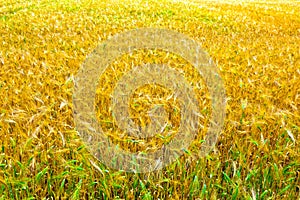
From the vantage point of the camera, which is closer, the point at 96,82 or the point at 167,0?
the point at 96,82

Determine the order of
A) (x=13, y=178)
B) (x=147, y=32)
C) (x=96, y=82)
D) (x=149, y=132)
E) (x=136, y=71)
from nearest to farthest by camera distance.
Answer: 1. (x=13, y=178)
2. (x=149, y=132)
3. (x=96, y=82)
4. (x=136, y=71)
5. (x=147, y=32)

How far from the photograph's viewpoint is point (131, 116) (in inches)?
99.7

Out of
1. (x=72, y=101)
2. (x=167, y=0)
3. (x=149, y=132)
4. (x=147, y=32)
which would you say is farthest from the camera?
(x=167, y=0)

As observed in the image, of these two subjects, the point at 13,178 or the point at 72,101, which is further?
the point at 72,101

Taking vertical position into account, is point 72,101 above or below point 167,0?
below

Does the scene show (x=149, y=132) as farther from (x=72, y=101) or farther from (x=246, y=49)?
(x=246, y=49)

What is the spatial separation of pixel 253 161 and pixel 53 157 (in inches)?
49.4

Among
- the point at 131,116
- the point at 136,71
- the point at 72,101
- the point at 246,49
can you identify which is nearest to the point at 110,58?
the point at 136,71

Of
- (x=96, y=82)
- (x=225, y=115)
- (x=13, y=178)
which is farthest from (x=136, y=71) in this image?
(x=13, y=178)

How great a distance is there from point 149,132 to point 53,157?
2.17 feet

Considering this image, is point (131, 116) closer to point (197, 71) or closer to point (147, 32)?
point (197, 71)

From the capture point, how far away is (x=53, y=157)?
2.08 meters

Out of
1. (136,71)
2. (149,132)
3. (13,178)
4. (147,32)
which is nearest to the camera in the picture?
(13,178)

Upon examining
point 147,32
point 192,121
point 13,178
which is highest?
point 147,32
